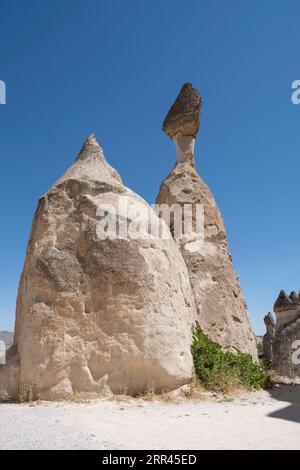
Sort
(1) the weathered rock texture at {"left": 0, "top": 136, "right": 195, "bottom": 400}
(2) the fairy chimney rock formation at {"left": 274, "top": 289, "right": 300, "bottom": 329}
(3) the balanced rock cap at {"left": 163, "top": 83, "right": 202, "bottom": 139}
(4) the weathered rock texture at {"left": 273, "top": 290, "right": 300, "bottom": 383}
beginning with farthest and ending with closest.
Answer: (2) the fairy chimney rock formation at {"left": 274, "top": 289, "right": 300, "bottom": 329}, (3) the balanced rock cap at {"left": 163, "top": 83, "right": 202, "bottom": 139}, (4) the weathered rock texture at {"left": 273, "top": 290, "right": 300, "bottom": 383}, (1) the weathered rock texture at {"left": 0, "top": 136, "right": 195, "bottom": 400}

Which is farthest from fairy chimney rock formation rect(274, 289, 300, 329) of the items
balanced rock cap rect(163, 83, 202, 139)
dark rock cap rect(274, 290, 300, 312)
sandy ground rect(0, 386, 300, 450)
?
sandy ground rect(0, 386, 300, 450)

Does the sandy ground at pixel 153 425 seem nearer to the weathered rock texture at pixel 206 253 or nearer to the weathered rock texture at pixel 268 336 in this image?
the weathered rock texture at pixel 206 253

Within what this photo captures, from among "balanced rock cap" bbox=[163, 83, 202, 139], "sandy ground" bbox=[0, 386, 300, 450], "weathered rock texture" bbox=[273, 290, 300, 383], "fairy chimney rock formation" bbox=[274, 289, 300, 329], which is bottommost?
"sandy ground" bbox=[0, 386, 300, 450]

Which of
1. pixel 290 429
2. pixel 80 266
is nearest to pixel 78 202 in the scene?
pixel 80 266

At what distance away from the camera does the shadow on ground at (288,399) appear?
19.6ft

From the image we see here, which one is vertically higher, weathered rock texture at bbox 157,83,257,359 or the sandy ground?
weathered rock texture at bbox 157,83,257,359

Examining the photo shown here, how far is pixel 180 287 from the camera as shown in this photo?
327 inches

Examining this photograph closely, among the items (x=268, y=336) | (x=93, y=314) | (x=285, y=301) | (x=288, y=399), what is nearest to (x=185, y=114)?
(x=93, y=314)

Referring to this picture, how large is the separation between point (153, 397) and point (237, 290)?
536 centimetres

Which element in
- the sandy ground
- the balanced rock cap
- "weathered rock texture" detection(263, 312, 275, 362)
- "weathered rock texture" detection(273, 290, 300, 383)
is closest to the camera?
the sandy ground

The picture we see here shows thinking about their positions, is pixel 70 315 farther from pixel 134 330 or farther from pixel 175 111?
pixel 175 111

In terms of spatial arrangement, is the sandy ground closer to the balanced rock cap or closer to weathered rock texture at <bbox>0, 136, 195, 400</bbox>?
weathered rock texture at <bbox>0, 136, 195, 400</bbox>

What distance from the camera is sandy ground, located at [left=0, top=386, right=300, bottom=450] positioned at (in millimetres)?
4219

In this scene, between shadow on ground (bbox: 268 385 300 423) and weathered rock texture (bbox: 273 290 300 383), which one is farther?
weathered rock texture (bbox: 273 290 300 383)
